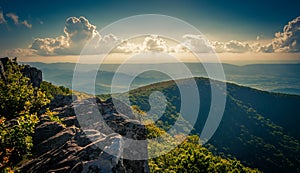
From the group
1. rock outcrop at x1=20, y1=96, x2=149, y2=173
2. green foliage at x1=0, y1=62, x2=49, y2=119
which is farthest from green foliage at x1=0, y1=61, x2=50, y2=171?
rock outcrop at x1=20, y1=96, x2=149, y2=173

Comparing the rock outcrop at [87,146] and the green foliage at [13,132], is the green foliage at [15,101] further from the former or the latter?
the rock outcrop at [87,146]

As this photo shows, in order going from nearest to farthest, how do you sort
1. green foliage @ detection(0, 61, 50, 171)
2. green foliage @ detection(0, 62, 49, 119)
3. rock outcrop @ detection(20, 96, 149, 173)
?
rock outcrop @ detection(20, 96, 149, 173)
green foliage @ detection(0, 61, 50, 171)
green foliage @ detection(0, 62, 49, 119)

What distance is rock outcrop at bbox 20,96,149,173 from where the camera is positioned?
14.5 m

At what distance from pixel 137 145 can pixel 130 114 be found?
9218mm

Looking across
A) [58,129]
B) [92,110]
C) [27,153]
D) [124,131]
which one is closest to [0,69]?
[92,110]

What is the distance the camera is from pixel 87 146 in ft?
52.5

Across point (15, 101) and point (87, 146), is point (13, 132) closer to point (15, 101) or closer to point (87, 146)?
point (87, 146)

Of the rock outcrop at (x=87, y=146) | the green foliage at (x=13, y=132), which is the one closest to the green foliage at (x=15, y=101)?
the green foliage at (x=13, y=132)

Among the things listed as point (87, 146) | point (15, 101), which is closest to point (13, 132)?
point (87, 146)

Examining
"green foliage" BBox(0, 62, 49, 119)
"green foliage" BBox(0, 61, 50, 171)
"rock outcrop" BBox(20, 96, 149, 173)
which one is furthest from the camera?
"green foliage" BBox(0, 62, 49, 119)

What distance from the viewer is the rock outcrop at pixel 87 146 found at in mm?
14492

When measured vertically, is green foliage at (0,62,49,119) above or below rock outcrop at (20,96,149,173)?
above

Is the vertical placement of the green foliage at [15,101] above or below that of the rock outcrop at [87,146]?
above

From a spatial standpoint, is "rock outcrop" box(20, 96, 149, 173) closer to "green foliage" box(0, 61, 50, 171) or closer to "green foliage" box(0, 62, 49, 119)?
"green foliage" box(0, 61, 50, 171)
